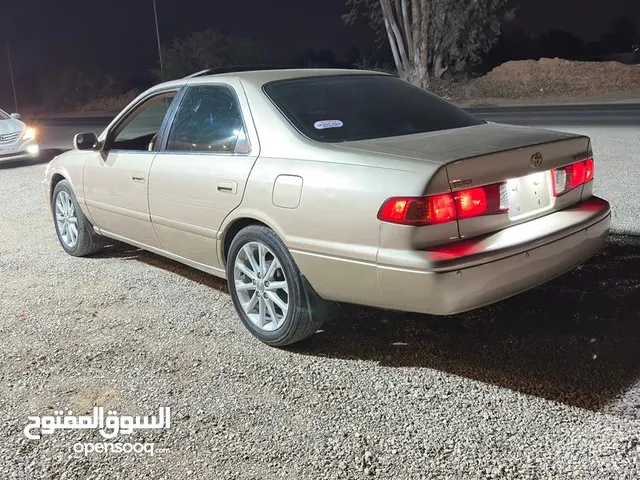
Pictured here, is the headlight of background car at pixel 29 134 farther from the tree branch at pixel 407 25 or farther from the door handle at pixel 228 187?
the tree branch at pixel 407 25

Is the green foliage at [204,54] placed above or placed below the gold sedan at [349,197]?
above

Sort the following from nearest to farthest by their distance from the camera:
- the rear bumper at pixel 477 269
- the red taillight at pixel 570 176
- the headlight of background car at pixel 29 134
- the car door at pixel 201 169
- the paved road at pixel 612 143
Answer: the rear bumper at pixel 477 269 → the red taillight at pixel 570 176 → the car door at pixel 201 169 → the paved road at pixel 612 143 → the headlight of background car at pixel 29 134

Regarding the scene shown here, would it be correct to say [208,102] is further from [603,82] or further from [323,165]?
[603,82]

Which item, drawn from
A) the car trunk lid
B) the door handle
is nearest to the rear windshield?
the car trunk lid

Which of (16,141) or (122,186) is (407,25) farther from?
(122,186)

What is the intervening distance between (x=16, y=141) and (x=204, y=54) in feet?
129

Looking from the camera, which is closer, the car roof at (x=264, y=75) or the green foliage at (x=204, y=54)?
the car roof at (x=264, y=75)

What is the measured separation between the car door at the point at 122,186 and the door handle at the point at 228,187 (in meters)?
0.98

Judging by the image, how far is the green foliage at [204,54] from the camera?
51625 millimetres

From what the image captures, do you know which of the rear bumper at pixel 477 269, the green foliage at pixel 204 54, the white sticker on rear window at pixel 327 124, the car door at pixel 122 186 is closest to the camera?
the rear bumper at pixel 477 269

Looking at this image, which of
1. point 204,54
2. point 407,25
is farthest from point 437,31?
point 204,54

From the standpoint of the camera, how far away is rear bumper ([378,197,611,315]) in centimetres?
314

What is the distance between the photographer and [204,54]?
5153 centimetres

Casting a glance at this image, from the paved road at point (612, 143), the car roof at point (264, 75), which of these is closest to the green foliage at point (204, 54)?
the paved road at point (612, 143)
